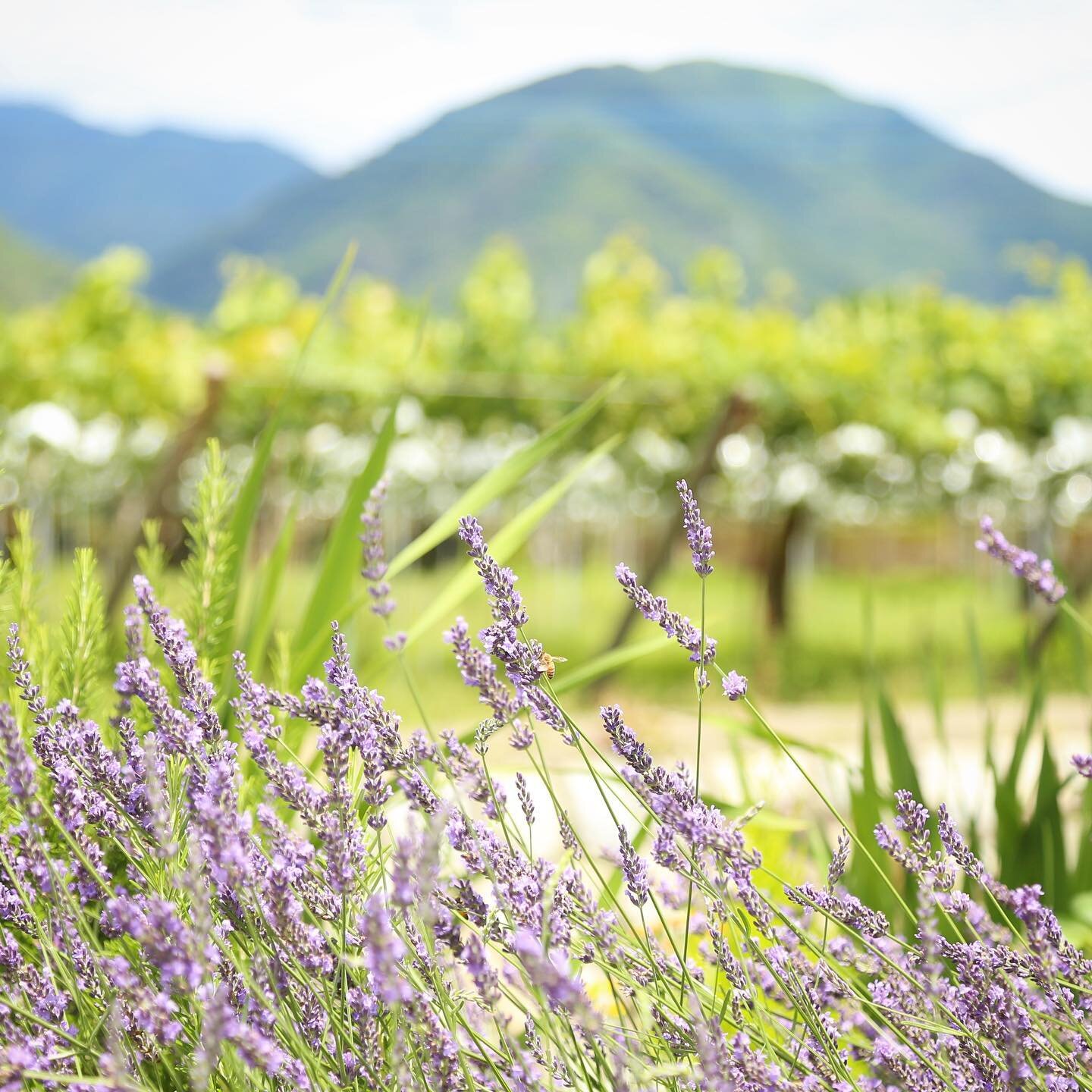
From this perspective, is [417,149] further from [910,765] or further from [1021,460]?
[910,765]

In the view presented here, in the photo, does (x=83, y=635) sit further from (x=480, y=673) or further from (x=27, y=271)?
(x=27, y=271)

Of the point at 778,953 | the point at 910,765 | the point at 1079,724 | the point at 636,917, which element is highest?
the point at 778,953

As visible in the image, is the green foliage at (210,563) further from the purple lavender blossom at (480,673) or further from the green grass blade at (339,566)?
the purple lavender blossom at (480,673)

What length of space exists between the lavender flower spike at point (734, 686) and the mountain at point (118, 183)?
4731 inches

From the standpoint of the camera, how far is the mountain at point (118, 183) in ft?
390

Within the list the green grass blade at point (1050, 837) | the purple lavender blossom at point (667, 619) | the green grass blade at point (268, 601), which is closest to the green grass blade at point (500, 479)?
the green grass blade at point (268, 601)

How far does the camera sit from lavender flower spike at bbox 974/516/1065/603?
789 mm

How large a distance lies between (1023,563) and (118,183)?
470 ft

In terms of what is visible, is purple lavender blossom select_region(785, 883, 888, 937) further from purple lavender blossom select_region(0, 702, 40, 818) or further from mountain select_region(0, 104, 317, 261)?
mountain select_region(0, 104, 317, 261)

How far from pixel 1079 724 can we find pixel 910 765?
17.9ft

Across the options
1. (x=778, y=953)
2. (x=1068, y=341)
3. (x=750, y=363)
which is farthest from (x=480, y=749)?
(x=1068, y=341)

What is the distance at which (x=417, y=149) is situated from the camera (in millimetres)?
138500

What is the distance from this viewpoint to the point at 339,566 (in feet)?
5.44

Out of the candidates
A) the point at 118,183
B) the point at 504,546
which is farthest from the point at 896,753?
the point at 118,183
